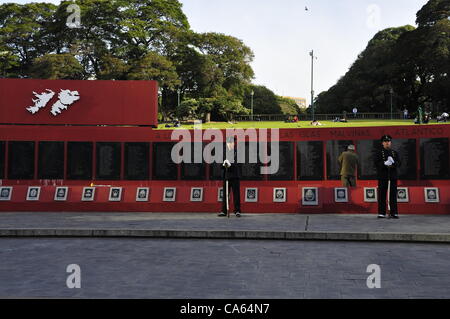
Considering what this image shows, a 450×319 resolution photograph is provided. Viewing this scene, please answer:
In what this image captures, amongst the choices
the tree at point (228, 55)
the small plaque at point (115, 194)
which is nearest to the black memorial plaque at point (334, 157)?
the small plaque at point (115, 194)

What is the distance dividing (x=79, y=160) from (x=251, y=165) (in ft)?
17.9

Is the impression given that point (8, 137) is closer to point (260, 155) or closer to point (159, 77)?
point (260, 155)

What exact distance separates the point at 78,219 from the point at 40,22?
2519 inches

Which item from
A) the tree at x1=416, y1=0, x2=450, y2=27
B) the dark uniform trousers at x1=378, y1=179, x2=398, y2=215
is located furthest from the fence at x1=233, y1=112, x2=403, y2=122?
the dark uniform trousers at x1=378, y1=179, x2=398, y2=215

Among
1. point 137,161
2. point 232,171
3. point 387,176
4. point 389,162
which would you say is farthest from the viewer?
point 137,161

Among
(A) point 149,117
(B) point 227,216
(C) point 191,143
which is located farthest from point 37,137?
(B) point 227,216

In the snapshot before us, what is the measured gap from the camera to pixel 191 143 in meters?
14.5

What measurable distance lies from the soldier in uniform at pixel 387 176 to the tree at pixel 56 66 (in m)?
53.3

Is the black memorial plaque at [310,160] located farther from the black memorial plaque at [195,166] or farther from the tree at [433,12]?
the tree at [433,12]

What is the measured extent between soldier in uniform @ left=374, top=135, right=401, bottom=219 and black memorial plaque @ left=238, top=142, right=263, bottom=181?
151 inches

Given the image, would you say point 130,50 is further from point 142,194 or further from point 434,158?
point 434,158

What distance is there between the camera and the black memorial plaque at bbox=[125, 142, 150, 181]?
48.7 ft

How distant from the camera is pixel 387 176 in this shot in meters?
11.6

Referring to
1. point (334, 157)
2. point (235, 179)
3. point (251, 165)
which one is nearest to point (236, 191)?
point (235, 179)
